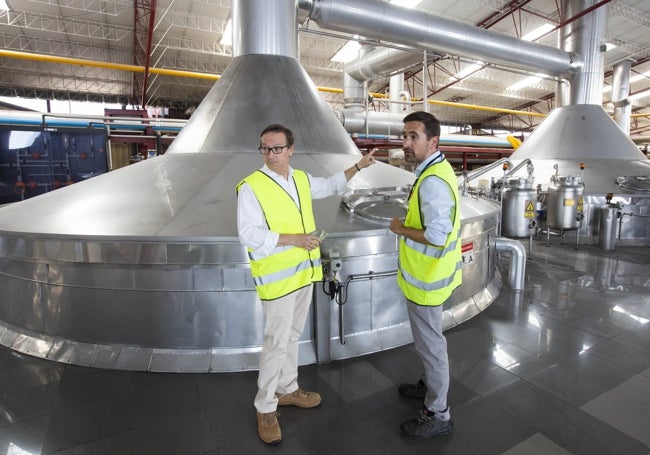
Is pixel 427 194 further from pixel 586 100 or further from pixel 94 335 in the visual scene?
pixel 586 100

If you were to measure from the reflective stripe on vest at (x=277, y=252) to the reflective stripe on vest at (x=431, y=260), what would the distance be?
549 mm

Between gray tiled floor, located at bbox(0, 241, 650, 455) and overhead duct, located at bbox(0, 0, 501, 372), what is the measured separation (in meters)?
0.16

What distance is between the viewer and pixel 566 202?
638 cm

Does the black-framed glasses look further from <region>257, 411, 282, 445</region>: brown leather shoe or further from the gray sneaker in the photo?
the gray sneaker

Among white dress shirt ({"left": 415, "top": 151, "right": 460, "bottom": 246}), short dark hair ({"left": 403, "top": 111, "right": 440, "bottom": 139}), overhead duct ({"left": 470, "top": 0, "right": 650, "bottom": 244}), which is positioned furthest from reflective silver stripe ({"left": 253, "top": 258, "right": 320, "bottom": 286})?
overhead duct ({"left": 470, "top": 0, "right": 650, "bottom": 244})

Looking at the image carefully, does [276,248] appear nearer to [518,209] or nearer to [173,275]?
[173,275]

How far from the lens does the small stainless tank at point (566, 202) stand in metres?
6.39

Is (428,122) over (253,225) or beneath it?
over

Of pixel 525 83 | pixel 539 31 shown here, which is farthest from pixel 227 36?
pixel 525 83

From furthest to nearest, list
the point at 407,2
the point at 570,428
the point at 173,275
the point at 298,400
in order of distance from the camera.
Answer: the point at 407,2, the point at 173,275, the point at 298,400, the point at 570,428

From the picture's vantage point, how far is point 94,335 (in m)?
2.83

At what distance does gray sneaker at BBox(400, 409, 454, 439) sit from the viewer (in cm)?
197

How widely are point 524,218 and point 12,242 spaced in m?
6.21

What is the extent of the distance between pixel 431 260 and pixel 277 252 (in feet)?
2.45
